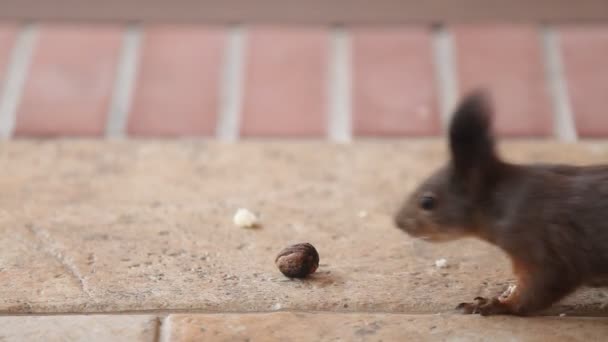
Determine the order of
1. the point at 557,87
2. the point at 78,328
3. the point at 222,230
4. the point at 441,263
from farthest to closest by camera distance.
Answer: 1. the point at 557,87
2. the point at 222,230
3. the point at 441,263
4. the point at 78,328

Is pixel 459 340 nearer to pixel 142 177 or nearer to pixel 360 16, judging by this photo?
pixel 142 177

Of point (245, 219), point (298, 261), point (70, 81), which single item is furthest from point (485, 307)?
point (70, 81)

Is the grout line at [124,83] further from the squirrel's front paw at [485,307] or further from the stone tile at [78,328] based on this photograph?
the squirrel's front paw at [485,307]

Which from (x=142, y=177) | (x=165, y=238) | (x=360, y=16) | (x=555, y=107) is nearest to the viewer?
(x=165, y=238)

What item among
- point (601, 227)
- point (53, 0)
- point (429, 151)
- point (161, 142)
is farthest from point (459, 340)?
point (53, 0)

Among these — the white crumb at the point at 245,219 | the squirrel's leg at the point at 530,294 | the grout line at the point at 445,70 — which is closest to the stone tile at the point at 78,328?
the white crumb at the point at 245,219

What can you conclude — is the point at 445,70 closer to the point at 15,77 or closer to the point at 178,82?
the point at 178,82
